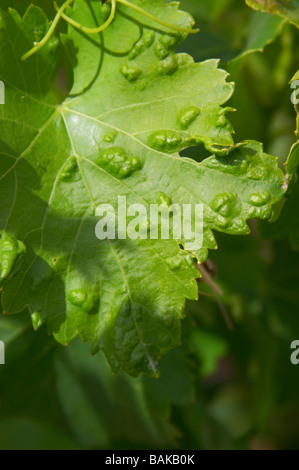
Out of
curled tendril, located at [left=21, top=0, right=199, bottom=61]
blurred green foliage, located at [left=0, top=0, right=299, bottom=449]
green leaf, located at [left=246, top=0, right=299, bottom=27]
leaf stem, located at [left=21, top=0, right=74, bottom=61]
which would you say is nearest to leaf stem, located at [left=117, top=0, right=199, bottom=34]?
curled tendril, located at [left=21, top=0, right=199, bottom=61]

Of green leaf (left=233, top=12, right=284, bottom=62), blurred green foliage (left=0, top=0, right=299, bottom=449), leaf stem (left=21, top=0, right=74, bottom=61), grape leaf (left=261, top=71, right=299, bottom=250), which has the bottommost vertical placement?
blurred green foliage (left=0, top=0, right=299, bottom=449)

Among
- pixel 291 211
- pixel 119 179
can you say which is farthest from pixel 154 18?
pixel 291 211

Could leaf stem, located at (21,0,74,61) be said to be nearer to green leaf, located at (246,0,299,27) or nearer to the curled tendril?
the curled tendril

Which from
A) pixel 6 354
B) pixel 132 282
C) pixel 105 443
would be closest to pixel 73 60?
pixel 132 282

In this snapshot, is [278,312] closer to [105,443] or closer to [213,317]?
[213,317]

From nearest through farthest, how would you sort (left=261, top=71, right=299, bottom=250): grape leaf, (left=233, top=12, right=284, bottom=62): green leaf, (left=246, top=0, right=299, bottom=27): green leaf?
(left=261, top=71, right=299, bottom=250): grape leaf → (left=246, top=0, right=299, bottom=27): green leaf → (left=233, top=12, right=284, bottom=62): green leaf

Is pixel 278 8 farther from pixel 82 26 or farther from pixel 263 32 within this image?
pixel 82 26
